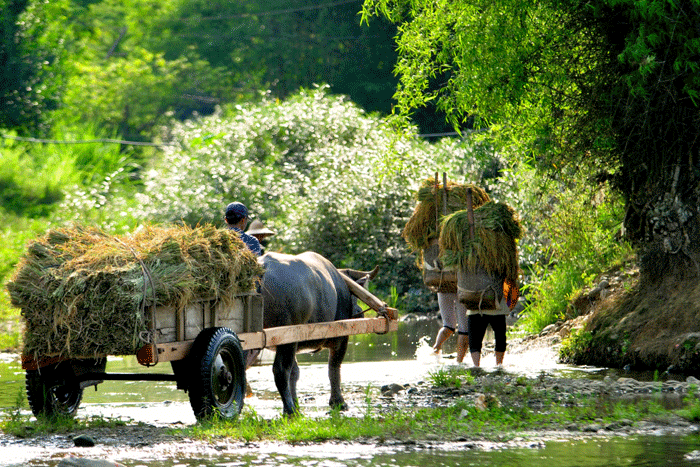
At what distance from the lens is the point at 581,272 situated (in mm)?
13930

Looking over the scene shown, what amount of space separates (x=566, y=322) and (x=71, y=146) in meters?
22.1

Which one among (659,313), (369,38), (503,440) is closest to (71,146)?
(369,38)

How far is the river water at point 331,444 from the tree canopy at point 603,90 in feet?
6.91

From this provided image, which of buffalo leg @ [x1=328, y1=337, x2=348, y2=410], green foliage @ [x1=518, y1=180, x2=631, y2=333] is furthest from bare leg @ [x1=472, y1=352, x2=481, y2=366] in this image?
green foliage @ [x1=518, y1=180, x2=631, y2=333]

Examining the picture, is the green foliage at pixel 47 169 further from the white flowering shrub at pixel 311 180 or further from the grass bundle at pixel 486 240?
the grass bundle at pixel 486 240

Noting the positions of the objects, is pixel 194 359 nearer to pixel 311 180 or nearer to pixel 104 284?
pixel 104 284

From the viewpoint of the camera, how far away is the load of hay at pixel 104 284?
23.7 ft

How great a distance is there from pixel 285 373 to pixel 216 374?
3.59 ft

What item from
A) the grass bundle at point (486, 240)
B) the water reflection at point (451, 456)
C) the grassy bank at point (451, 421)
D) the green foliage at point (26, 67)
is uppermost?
the green foliage at point (26, 67)

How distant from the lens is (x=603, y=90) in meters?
11.3

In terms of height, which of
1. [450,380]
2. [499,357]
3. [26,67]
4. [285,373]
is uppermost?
[26,67]

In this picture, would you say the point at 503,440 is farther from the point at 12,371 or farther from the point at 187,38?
the point at 187,38

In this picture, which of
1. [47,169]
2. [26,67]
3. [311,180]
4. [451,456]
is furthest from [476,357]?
[26,67]

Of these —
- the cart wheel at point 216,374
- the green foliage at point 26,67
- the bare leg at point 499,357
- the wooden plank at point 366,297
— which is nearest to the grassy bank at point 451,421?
the cart wheel at point 216,374
